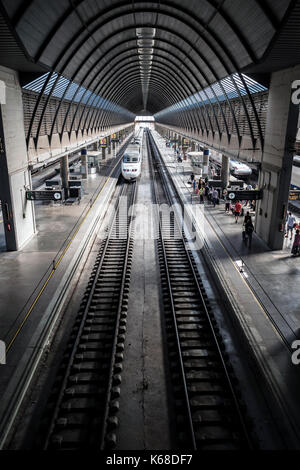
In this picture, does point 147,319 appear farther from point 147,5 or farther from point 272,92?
point 147,5

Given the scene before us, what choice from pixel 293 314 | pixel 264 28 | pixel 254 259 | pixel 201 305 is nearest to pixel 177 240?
pixel 254 259

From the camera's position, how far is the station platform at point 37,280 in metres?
8.31

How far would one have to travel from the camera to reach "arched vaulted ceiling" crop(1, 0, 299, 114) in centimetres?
1116

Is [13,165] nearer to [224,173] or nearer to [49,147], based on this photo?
[49,147]

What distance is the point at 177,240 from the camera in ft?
57.8

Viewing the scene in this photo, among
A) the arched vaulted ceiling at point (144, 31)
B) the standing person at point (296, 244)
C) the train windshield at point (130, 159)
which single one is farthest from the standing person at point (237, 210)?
the train windshield at point (130, 159)

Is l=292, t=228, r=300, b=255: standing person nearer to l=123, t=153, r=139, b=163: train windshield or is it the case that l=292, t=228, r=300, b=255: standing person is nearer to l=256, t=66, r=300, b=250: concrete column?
l=256, t=66, r=300, b=250: concrete column

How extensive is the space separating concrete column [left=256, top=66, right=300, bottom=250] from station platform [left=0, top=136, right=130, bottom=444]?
30.3 feet

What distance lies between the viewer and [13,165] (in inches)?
590

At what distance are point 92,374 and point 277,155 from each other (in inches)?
487

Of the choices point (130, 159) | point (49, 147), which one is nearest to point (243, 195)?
point (49, 147)

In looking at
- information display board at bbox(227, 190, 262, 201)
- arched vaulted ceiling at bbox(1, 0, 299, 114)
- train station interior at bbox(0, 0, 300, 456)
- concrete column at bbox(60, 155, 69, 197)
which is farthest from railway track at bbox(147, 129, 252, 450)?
concrete column at bbox(60, 155, 69, 197)

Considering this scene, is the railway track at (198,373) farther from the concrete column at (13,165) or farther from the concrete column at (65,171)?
the concrete column at (65,171)

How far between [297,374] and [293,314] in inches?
109
